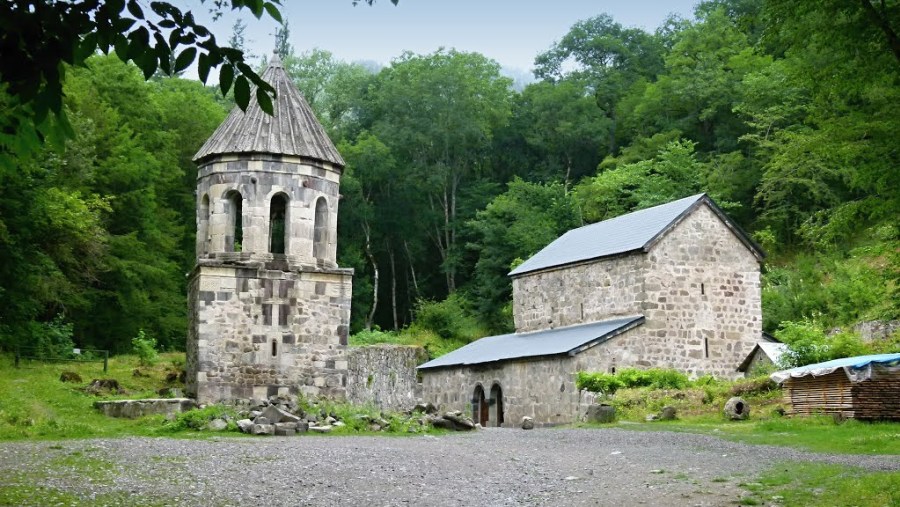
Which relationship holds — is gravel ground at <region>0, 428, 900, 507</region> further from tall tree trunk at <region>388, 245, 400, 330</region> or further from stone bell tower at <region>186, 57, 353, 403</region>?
tall tree trunk at <region>388, 245, 400, 330</region>

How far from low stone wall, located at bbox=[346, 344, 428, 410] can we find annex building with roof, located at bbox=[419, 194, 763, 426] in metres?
2.47

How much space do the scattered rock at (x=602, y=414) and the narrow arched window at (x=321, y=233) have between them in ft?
25.6

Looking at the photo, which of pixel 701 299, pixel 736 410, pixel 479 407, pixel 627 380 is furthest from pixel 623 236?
pixel 736 410

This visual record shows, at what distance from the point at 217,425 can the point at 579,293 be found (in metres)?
15.7

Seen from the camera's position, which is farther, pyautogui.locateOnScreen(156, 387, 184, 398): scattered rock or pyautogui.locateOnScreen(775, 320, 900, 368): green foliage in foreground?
pyautogui.locateOnScreen(775, 320, 900, 368): green foliage in foreground

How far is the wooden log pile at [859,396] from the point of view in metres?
18.4

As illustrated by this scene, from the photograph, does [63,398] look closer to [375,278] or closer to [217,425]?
[217,425]

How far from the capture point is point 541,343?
1168 inches

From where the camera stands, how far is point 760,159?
147 ft

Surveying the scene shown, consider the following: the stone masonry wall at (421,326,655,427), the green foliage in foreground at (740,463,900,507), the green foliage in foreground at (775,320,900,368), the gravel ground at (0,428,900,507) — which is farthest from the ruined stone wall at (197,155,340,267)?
the green foliage in foreground at (740,463,900,507)

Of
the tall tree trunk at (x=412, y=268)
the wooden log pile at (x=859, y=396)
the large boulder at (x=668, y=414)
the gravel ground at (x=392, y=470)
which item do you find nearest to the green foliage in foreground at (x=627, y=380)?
the large boulder at (x=668, y=414)

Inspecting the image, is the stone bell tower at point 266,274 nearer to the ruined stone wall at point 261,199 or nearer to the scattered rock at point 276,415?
the ruined stone wall at point 261,199

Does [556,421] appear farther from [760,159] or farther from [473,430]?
[760,159]

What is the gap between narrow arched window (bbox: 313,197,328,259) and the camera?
22.0 m
